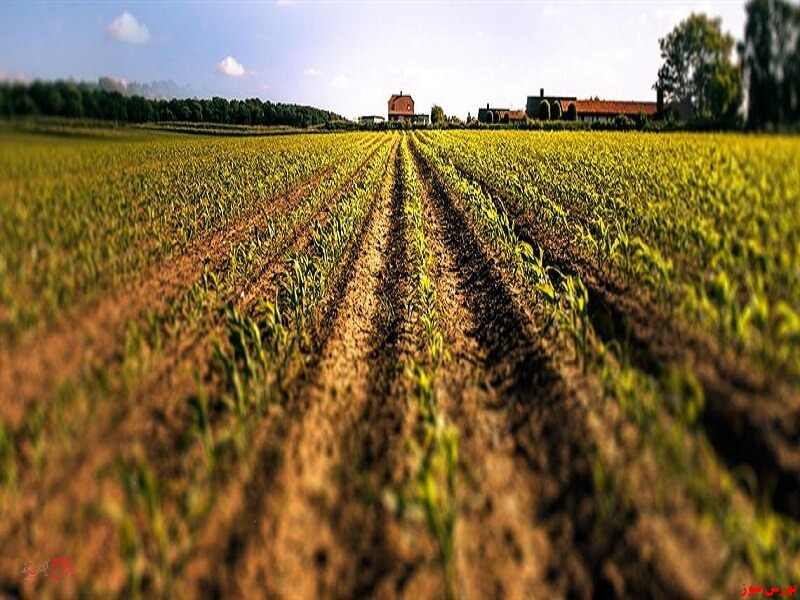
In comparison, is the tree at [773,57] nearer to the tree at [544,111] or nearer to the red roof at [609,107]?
the tree at [544,111]

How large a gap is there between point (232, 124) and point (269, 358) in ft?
177

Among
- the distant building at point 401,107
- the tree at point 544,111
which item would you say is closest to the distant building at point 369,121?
the distant building at point 401,107

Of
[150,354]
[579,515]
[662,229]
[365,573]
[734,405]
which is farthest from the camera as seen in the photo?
[662,229]

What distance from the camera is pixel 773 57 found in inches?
232

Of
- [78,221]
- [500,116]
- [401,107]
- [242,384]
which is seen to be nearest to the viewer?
[242,384]

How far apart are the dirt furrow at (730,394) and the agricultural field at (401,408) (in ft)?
0.06

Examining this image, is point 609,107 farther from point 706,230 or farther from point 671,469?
point 671,469

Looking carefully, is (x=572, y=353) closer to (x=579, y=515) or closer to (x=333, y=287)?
(x=579, y=515)

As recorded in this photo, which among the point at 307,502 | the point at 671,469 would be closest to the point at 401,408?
the point at 307,502

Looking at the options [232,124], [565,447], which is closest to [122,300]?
[565,447]

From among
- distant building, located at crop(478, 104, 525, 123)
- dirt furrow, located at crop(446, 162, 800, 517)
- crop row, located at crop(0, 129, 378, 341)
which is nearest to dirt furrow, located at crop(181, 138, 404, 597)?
crop row, located at crop(0, 129, 378, 341)

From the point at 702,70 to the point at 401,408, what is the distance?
918cm

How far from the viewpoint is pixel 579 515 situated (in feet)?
11.2

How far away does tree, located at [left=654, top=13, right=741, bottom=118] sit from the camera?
7.53 m
